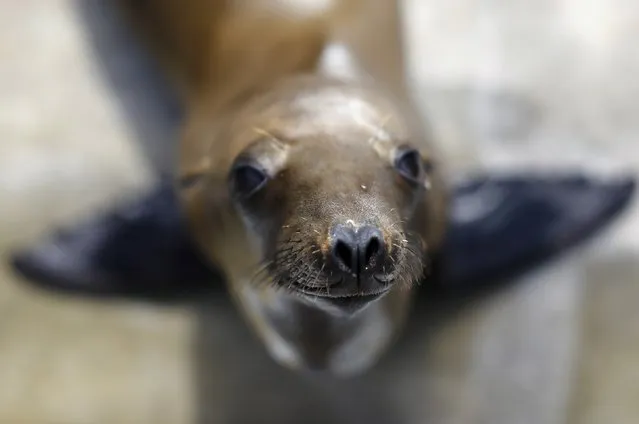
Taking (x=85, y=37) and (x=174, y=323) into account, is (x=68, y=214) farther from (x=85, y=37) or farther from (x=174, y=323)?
(x=85, y=37)

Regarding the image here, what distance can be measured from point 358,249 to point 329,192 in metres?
0.09

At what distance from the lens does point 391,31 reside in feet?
4.97

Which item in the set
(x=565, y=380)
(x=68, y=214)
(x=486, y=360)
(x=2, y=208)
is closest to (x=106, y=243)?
(x=68, y=214)

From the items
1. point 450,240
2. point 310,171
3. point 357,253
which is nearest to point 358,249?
point 357,253

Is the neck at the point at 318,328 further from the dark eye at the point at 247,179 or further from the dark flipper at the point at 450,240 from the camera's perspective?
the dark flipper at the point at 450,240

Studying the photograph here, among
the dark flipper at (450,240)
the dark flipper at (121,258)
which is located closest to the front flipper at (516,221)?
the dark flipper at (450,240)

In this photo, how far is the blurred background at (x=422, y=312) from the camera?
1599 millimetres

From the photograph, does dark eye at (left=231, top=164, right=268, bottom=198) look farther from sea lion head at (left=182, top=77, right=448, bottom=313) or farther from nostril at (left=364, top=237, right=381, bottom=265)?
nostril at (left=364, top=237, right=381, bottom=265)

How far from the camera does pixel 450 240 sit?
1.56 meters

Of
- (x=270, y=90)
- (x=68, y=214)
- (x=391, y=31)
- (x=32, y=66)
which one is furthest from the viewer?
(x=32, y=66)

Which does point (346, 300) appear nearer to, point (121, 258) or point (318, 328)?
point (318, 328)

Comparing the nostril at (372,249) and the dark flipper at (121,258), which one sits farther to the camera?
the dark flipper at (121,258)

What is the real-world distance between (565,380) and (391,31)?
27.5 inches

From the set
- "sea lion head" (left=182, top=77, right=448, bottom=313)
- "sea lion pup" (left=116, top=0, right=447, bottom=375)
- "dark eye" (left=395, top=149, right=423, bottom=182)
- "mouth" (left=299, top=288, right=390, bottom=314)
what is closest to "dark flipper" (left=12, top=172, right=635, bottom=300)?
"sea lion pup" (left=116, top=0, right=447, bottom=375)
